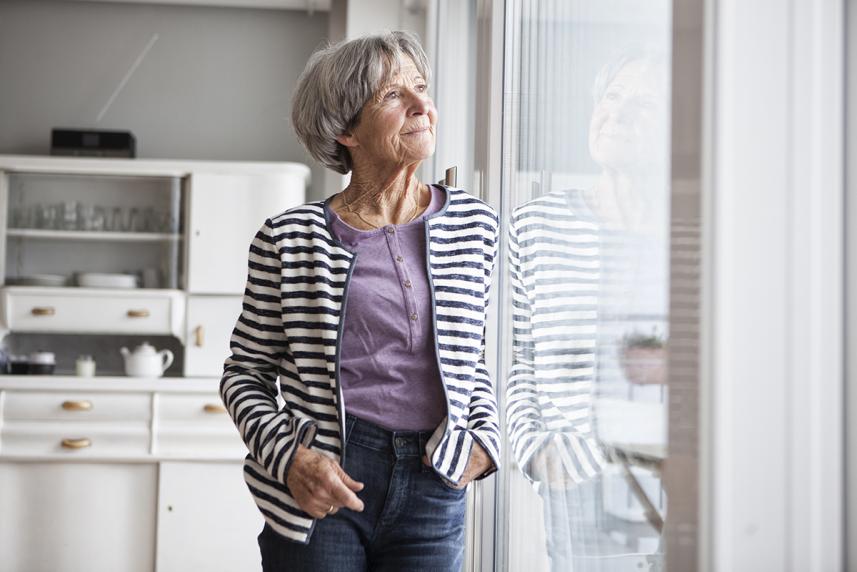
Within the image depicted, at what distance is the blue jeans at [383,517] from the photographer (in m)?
1.08

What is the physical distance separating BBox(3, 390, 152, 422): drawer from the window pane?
2.16m

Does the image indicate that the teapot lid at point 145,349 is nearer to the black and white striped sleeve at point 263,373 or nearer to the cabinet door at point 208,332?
the cabinet door at point 208,332

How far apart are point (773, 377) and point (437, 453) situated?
549 millimetres

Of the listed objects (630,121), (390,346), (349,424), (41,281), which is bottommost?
(349,424)

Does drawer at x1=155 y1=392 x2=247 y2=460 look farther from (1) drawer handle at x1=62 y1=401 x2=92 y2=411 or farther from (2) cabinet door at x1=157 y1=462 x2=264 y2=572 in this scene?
(1) drawer handle at x1=62 y1=401 x2=92 y2=411

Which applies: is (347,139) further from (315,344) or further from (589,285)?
(589,285)

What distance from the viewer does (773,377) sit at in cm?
59

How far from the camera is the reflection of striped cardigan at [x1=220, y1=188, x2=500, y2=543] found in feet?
3.56

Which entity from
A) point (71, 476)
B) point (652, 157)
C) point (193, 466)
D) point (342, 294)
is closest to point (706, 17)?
point (652, 157)

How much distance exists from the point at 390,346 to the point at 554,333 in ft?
0.77

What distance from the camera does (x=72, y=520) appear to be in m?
3.22

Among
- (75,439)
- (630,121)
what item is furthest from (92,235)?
(630,121)

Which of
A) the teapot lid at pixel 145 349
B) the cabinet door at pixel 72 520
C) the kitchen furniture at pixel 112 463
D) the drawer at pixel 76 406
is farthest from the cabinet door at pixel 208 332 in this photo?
the cabinet door at pixel 72 520

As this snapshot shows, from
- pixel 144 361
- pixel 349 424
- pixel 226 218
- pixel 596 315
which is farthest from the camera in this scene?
pixel 226 218
